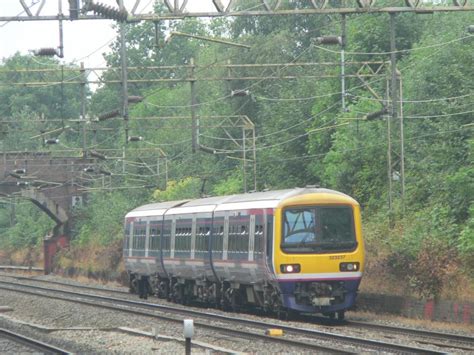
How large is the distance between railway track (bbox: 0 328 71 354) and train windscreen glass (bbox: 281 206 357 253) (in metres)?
6.37

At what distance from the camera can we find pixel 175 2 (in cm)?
2394

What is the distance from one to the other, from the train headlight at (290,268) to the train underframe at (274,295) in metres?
0.27

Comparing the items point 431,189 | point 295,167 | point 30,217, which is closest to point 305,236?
point 431,189

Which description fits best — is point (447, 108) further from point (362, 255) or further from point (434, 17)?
point (434, 17)

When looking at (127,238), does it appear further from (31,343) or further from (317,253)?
(31,343)

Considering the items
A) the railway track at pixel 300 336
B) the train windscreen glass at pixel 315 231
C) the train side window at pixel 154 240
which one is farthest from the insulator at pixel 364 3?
the train side window at pixel 154 240

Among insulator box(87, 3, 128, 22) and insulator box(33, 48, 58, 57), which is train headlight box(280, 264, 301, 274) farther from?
insulator box(33, 48, 58, 57)

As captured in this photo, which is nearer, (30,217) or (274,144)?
(274,144)

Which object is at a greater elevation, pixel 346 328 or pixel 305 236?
pixel 305 236

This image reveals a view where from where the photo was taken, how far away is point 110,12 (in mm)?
24125

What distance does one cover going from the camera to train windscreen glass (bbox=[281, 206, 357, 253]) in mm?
25891

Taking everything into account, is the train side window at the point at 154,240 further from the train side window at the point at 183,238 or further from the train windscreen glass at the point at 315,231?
the train windscreen glass at the point at 315,231

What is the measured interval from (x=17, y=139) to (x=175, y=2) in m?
83.3

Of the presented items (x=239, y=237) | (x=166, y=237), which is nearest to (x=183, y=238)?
(x=166, y=237)
